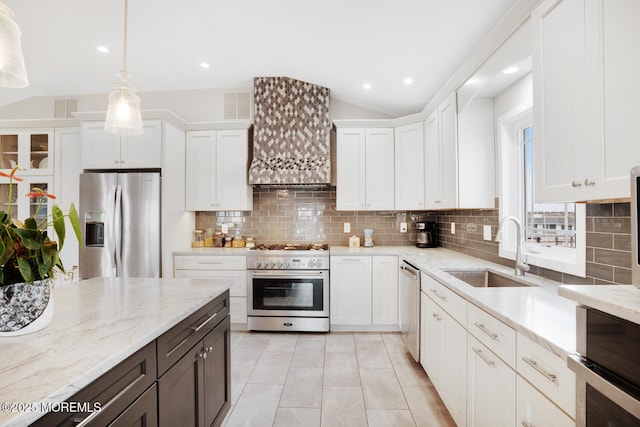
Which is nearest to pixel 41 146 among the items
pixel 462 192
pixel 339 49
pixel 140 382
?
pixel 339 49

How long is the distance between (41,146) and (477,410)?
16.8 ft


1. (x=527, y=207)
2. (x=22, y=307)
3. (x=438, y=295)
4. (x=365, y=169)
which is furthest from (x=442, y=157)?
(x=22, y=307)

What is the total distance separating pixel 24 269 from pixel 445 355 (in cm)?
219

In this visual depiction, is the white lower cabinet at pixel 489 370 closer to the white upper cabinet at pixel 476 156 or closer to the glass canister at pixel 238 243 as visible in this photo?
the white upper cabinet at pixel 476 156

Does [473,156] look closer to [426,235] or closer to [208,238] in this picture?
[426,235]

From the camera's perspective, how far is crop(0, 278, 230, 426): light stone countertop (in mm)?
729

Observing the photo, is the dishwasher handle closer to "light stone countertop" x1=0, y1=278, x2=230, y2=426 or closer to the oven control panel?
the oven control panel

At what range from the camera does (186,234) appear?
3.76m

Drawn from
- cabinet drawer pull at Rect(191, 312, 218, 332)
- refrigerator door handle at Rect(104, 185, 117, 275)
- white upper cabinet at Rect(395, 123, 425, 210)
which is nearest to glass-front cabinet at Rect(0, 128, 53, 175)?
refrigerator door handle at Rect(104, 185, 117, 275)

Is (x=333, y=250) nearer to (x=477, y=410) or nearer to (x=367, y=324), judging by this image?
(x=367, y=324)

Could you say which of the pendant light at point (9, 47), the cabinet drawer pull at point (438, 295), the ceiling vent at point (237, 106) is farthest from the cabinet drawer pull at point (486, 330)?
the ceiling vent at point (237, 106)

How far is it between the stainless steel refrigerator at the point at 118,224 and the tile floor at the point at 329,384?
139 cm

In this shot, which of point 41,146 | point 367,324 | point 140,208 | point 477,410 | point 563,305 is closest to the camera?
point 563,305

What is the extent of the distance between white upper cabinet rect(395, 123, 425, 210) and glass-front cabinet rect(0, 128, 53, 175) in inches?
167
